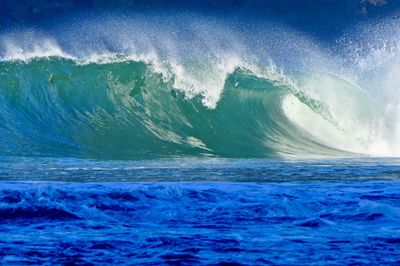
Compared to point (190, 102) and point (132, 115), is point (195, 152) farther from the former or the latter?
point (190, 102)

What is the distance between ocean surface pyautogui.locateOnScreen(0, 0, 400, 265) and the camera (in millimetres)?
6934

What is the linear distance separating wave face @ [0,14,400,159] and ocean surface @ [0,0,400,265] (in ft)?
0.16

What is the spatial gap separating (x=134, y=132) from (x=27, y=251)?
11482 millimetres

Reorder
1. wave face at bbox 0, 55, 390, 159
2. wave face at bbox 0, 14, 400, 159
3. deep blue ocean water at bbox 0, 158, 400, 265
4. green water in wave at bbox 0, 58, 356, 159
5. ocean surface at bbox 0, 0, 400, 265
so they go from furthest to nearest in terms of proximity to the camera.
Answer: wave face at bbox 0, 14, 400, 159 → wave face at bbox 0, 55, 390, 159 → green water in wave at bbox 0, 58, 356, 159 → ocean surface at bbox 0, 0, 400, 265 → deep blue ocean water at bbox 0, 158, 400, 265

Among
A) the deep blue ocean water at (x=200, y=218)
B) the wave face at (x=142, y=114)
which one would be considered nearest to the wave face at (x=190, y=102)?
the wave face at (x=142, y=114)

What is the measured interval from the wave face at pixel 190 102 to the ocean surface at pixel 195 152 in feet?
0.16

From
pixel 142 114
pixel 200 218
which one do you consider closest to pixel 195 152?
pixel 142 114

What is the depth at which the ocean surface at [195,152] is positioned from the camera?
6934 mm

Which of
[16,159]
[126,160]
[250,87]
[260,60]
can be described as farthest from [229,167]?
[260,60]

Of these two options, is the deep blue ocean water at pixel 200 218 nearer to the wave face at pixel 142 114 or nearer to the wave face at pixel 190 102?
the wave face at pixel 142 114

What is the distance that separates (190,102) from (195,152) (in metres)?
3.75

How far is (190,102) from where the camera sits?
65.7ft

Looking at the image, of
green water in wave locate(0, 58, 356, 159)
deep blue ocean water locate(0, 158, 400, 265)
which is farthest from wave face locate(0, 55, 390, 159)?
deep blue ocean water locate(0, 158, 400, 265)

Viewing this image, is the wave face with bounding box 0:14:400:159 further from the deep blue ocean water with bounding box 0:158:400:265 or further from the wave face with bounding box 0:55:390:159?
the deep blue ocean water with bounding box 0:158:400:265
